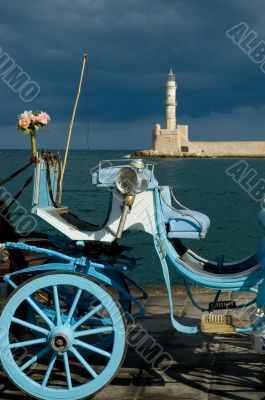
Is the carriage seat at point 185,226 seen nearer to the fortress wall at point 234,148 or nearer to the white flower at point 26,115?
the white flower at point 26,115

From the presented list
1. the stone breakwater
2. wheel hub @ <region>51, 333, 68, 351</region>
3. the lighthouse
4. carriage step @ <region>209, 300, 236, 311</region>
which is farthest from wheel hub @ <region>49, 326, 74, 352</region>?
the stone breakwater

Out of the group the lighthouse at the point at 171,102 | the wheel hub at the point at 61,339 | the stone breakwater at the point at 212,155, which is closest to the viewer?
the wheel hub at the point at 61,339

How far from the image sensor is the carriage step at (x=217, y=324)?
13.7 feet

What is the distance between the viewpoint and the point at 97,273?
4312 millimetres

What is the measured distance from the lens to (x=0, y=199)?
488cm

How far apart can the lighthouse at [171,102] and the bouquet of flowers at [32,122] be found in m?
111

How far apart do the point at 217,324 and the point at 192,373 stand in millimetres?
702

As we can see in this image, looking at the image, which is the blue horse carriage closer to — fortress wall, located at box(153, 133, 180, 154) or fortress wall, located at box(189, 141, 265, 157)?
fortress wall, located at box(153, 133, 180, 154)

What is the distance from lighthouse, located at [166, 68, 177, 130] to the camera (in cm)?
11469

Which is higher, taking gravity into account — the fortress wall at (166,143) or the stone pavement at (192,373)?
the fortress wall at (166,143)

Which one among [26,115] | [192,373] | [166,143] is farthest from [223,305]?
[166,143]

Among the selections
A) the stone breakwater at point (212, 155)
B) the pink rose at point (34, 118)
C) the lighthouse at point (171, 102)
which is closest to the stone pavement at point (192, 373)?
the pink rose at point (34, 118)

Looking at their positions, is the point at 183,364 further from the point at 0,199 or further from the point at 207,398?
the point at 0,199

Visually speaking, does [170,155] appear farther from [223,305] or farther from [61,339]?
[61,339]
